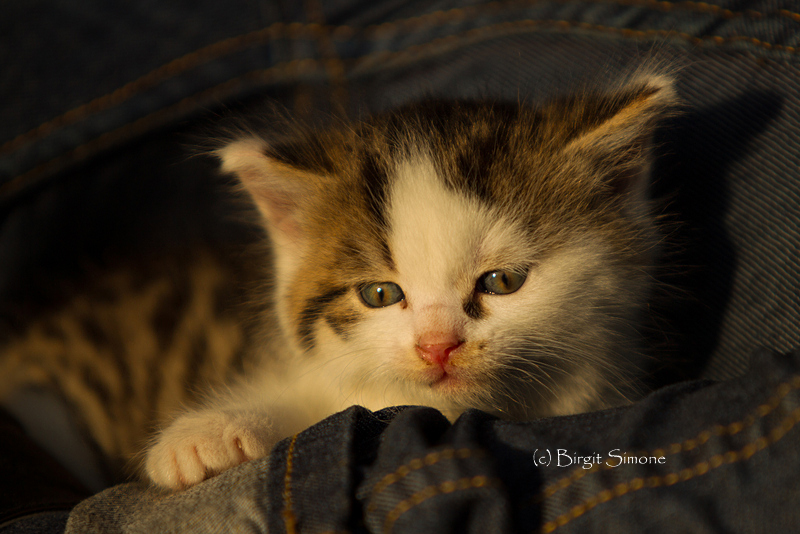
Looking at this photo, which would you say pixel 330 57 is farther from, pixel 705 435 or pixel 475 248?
pixel 705 435

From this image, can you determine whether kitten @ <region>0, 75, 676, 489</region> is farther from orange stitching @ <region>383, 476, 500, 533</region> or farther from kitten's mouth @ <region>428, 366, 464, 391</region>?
orange stitching @ <region>383, 476, 500, 533</region>

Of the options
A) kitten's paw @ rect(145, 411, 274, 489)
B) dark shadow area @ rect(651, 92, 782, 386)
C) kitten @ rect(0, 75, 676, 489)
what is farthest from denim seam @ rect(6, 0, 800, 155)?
kitten's paw @ rect(145, 411, 274, 489)

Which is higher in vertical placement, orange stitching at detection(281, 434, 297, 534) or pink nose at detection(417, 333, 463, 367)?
pink nose at detection(417, 333, 463, 367)

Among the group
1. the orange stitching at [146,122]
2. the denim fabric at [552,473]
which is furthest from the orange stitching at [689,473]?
the orange stitching at [146,122]

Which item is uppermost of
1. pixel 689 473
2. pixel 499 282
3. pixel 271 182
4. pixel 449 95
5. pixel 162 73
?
pixel 162 73

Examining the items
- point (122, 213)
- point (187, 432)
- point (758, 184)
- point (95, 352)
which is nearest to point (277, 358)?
point (187, 432)

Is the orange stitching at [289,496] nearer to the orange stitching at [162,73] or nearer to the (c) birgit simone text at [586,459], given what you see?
the (c) birgit simone text at [586,459]

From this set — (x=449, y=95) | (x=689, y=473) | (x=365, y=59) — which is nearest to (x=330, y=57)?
(x=365, y=59)
